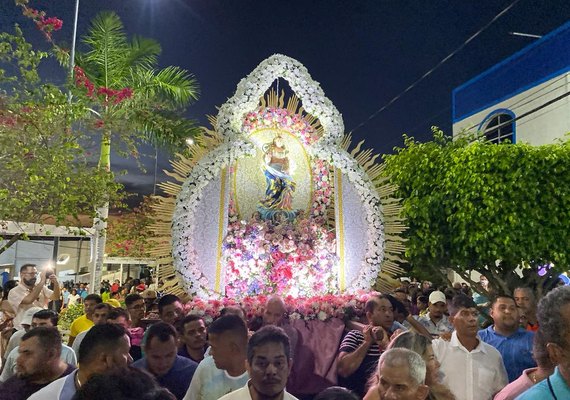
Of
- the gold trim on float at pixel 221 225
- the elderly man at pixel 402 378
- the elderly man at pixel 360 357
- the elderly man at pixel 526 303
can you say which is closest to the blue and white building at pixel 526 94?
the gold trim on float at pixel 221 225

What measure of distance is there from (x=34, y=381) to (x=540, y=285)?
10.2m

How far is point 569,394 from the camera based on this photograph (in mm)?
2197

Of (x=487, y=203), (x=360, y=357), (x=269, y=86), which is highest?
(x=269, y=86)

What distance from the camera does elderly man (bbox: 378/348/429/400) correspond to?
2471mm

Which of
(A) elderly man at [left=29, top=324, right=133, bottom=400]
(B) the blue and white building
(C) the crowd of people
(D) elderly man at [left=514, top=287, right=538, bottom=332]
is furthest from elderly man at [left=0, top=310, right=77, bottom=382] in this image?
(B) the blue and white building

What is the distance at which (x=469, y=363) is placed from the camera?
3.97 m

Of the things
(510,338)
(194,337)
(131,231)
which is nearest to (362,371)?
(510,338)

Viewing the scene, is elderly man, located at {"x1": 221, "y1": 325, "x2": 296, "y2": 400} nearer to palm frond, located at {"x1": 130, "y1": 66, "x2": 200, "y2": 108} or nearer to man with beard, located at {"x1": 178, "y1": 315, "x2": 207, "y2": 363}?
man with beard, located at {"x1": 178, "y1": 315, "x2": 207, "y2": 363}

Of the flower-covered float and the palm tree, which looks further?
the palm tree

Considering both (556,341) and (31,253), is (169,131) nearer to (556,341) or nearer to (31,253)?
(556,341)

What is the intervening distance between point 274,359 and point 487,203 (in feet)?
25.3

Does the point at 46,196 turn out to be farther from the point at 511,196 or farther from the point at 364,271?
the point at 511,196

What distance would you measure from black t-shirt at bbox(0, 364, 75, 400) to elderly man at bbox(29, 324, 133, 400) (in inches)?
14.4

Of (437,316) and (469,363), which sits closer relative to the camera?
(469,363)
